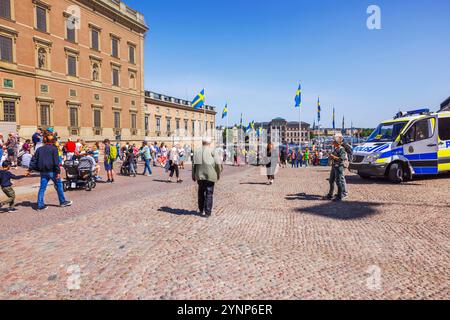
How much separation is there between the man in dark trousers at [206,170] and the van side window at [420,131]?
350 inches

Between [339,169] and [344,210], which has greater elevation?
[339,169]

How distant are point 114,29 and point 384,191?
34.2 meters

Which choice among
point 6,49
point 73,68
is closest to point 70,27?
point 73,68

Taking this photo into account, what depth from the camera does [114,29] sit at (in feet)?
110

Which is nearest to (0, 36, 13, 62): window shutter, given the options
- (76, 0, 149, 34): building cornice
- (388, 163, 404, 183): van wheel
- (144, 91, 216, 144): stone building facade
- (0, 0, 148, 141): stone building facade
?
(0, 0, 148, 141): stone building facade

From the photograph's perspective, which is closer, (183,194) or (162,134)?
(183,194)

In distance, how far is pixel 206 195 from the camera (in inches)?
261

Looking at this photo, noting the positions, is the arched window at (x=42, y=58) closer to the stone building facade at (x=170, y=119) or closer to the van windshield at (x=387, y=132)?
the stone building facade at (x=170, y=119)

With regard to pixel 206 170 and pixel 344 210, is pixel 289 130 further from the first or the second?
pixel 206 170

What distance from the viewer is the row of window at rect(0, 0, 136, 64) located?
73.9ft

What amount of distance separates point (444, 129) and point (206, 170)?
423 inches

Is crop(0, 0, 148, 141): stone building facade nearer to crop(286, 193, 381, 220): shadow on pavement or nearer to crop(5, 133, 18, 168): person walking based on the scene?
crop(5, 133, 18, 168): person walking
